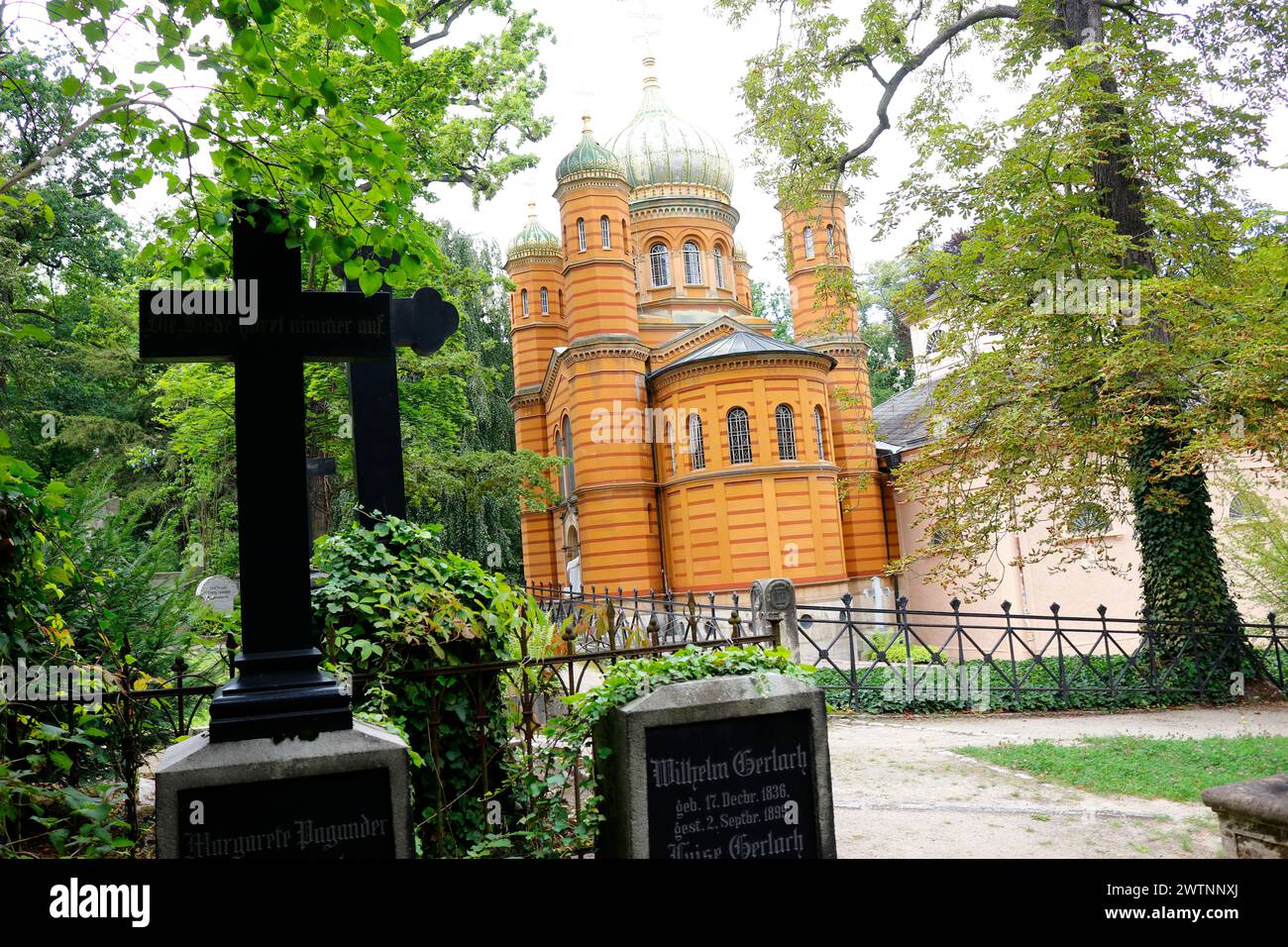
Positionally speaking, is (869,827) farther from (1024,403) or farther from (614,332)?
(614,332)

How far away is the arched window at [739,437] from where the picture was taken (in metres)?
24.8

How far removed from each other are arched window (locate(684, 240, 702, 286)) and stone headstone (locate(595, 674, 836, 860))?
28.0m

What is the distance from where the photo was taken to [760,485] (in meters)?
24.5

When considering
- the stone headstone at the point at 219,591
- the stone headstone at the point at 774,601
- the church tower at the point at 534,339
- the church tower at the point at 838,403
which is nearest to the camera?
the stone headstone at the point at 774,601

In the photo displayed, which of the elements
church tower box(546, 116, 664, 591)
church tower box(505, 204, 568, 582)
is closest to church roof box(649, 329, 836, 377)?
church tower box(546, 116, 664, 591)

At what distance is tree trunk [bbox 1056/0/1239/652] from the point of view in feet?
40.3

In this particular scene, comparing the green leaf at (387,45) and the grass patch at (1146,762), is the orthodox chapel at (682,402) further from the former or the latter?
the green leaf at (387,45)

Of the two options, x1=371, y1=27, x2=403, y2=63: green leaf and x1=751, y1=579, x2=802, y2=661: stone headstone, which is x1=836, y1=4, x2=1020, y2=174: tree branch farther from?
x1=371, y1=27, x2=403, y2=63: green leaf

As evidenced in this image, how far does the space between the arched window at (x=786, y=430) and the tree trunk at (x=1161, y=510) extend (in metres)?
12.3

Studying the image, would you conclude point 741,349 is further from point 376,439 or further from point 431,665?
point 431,665

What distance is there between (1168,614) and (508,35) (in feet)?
52.9

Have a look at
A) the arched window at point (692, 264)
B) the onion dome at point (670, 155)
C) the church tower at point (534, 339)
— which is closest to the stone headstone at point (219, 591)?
the church tower at point (534, 339)

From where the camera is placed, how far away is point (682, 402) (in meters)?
25.6

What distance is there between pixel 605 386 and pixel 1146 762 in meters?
20.4
